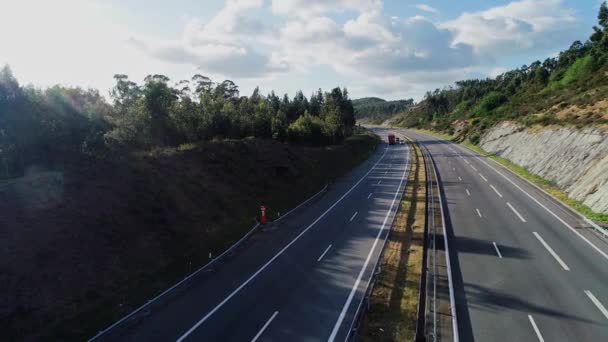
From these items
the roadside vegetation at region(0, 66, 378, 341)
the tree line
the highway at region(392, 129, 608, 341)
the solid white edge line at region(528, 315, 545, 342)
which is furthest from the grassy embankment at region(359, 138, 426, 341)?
the tree line

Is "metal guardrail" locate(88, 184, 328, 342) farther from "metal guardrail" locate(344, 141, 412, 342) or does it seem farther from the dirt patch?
the dirt patch

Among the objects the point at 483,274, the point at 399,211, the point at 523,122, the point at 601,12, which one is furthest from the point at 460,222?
the point at 601,12

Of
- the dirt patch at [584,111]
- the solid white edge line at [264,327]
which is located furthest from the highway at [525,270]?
the dirt patch at [584,111]

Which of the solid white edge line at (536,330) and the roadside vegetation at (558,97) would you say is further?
Answer: the roadside vegetation at (558,97)

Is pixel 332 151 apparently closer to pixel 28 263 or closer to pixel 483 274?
pixel 483 274

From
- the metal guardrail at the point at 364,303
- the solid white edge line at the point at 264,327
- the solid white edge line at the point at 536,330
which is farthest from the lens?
the solid white edge line at the point at 264,327

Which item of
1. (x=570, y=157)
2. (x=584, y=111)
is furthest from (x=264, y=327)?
(x=584, y=111)

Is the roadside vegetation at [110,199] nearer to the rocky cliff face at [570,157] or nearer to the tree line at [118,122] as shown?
the tree line at [118,122]
